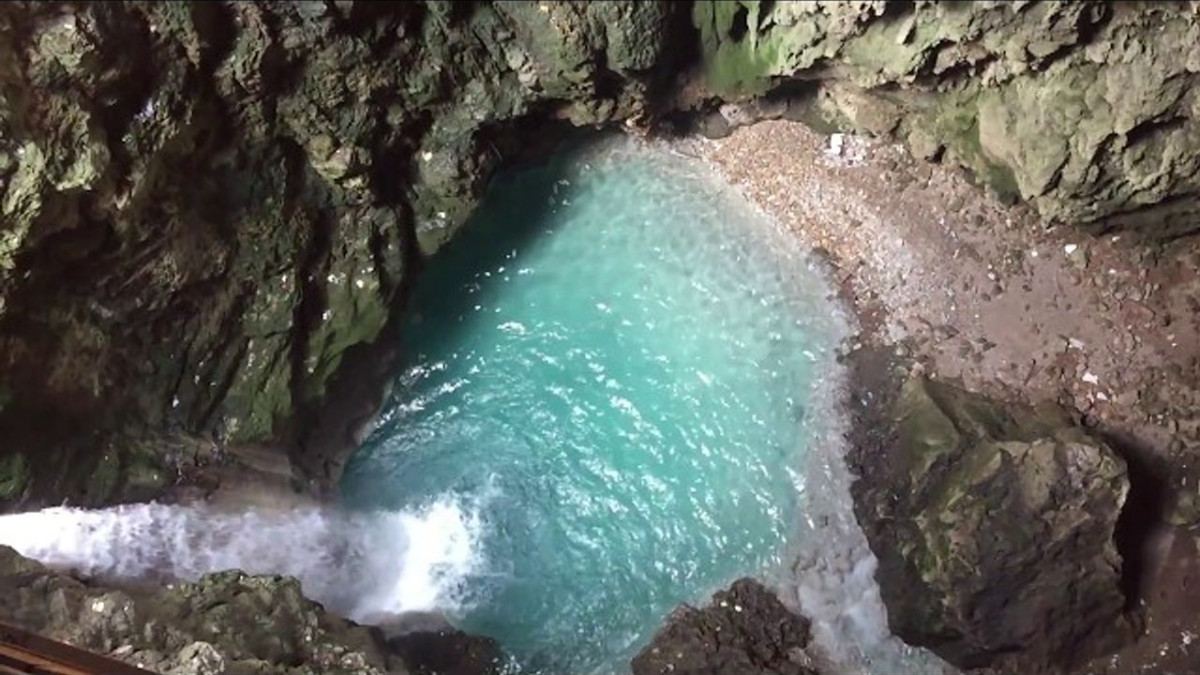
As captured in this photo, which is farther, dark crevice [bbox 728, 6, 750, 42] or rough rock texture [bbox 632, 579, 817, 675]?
rough rock texture [bbox 632, 579, 817, 675]

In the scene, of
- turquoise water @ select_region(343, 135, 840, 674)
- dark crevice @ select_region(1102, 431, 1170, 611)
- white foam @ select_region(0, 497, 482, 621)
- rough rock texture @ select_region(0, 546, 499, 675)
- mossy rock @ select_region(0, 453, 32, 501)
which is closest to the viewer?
rough rock texture @ select_region(0, 546, 499, 675)

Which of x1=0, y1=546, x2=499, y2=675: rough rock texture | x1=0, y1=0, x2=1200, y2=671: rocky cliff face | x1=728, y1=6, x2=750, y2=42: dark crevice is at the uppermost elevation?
x1=728, y1=6, x2=750, y2=42: dark crevice

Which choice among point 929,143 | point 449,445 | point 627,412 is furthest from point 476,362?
point 929,143

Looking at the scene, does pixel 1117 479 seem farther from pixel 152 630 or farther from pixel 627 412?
pixel 152 630

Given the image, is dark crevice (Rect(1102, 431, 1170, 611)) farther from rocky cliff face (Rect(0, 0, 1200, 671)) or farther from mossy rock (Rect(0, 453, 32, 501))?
mossy rock (Rect(0, 453, 32, 501))

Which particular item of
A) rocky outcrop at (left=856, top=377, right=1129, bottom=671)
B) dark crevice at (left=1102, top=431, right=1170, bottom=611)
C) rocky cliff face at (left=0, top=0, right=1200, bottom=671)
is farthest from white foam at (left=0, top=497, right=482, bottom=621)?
dark crevice at (left=1102, top=431, right=1170, bottom=611)
